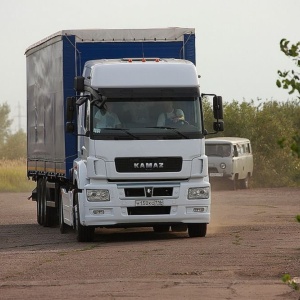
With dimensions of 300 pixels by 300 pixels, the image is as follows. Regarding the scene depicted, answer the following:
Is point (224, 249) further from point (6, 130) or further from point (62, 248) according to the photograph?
point (6, 130)

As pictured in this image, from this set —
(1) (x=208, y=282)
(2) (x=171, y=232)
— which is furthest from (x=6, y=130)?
(1) (x=208, y=282)

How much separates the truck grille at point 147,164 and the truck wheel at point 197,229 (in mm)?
1480

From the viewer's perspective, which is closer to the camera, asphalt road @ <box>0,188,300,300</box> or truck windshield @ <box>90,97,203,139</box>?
asphalt road @ <box>0,188,300,300</box>

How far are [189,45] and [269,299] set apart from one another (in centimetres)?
1229

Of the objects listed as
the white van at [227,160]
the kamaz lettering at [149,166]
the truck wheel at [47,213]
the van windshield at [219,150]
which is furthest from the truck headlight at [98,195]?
the van windshield at [219,150]

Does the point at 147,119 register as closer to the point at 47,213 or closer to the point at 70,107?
the point at 70,107

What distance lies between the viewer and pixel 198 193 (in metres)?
23.1

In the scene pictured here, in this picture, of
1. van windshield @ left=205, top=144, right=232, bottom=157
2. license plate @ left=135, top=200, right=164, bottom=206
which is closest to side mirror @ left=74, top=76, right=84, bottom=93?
license plate @ left=135, top=200, right=164, bottom=206

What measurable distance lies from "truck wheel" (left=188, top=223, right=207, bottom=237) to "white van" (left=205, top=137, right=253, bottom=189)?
3026 cm

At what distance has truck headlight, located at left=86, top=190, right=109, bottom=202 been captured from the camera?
22828mm

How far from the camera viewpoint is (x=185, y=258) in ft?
62.0

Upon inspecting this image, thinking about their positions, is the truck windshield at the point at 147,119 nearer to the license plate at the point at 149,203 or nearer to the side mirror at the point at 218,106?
the side mirror at the point at 218,106

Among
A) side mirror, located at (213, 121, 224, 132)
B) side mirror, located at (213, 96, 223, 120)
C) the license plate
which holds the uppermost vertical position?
side mirror, located at (213, 96, 223, 120)

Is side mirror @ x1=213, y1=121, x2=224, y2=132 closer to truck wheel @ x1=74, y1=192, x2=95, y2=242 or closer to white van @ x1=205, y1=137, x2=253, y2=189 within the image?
truck wheel @ x1=74, y1=192, x2=95, y2=242
